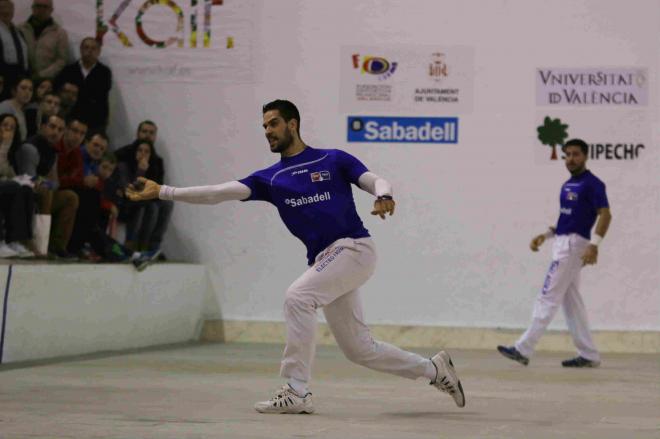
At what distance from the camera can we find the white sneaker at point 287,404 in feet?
24.5

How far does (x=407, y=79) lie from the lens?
14.5 m

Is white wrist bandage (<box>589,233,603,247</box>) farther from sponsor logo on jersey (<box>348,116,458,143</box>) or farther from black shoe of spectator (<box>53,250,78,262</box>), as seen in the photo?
black shoe of spectator (<box>53,250,78,262</box>)

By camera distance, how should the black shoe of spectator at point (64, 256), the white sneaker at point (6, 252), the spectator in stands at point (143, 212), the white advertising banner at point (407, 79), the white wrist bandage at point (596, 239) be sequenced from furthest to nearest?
the white advertising banner at point (407, 79) → the spectator in stands at point (143, 212) → the black shoe of spectator at point (64, 256) → the white wrist bandage at point (596, 239) → the white sneaker at point (6, 252)

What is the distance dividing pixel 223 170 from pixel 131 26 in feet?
6.55

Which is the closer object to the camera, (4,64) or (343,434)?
(343,434)

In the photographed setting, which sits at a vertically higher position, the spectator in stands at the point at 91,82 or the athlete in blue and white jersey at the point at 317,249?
the spectator in stands at the point at 91,82

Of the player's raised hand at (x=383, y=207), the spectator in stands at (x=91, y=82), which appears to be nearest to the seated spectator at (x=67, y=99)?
the spectator in stands at (x=91, y=82)

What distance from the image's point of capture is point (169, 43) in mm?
14805

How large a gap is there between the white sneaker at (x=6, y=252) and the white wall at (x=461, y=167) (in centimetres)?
373

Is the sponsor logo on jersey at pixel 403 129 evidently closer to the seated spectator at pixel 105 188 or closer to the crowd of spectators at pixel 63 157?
the crowd of spectators at pixel 63 157

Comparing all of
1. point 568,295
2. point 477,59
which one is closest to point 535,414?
point 568,295

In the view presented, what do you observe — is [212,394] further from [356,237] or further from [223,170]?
[223,170]

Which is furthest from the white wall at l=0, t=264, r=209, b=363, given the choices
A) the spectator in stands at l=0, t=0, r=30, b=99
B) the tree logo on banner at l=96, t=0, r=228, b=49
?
the tree logo on banner at l=96, t=0, r=228, b=49

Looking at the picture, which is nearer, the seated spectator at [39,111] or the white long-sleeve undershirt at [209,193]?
the white long-sleeve undershirt at [209,193]
